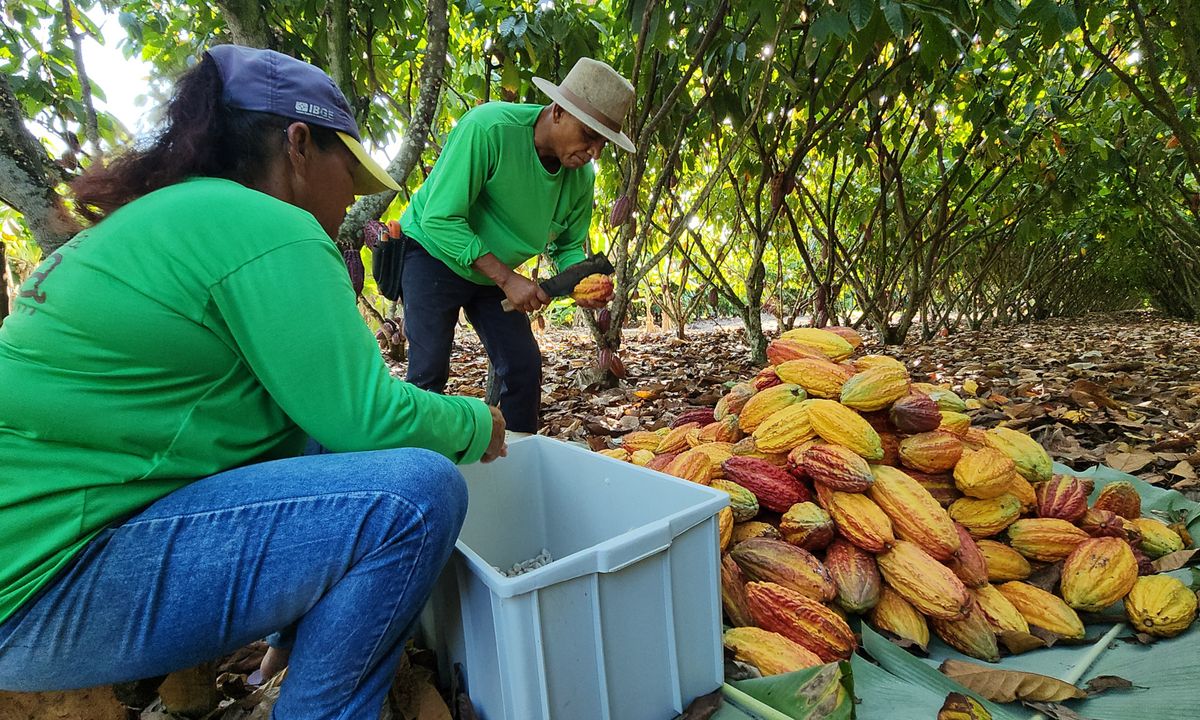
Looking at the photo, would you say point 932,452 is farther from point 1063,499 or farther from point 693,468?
point 693,468

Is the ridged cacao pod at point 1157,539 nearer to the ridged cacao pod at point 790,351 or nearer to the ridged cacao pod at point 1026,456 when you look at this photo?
the ridged cacao pod at point 1026,456

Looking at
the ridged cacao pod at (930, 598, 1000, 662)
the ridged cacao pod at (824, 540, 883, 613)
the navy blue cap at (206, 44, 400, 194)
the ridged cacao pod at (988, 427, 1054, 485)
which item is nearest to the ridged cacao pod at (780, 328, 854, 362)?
the ridged cacao pod at (988, 427, 1054, 485)

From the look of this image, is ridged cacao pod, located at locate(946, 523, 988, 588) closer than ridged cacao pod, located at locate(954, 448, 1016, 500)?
Yes

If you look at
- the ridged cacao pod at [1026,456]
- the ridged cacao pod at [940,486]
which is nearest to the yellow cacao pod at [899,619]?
the ridged cacao pod at [940,486]

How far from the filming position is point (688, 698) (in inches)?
40.7

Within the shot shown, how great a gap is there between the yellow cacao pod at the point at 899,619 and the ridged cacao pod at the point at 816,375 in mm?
506

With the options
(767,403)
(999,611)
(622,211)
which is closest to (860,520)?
(999,611)

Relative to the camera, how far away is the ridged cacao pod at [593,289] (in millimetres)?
2289

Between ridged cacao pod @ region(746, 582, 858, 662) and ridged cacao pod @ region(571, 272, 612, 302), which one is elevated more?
ridged cacao pod @ region(571, 272, 612, 302)

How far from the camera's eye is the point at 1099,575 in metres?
1.29

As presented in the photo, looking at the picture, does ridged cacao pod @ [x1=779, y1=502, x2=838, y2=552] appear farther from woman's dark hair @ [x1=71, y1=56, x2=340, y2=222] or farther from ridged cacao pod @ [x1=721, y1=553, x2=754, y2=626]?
woman's dark hair @ [x1=71, y1=56, x2=340, y2=222]

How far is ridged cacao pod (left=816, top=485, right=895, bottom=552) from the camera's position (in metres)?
1.29

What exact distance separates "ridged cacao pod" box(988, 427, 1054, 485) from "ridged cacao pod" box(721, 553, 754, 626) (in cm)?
78

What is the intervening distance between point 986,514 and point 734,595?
0.63m
